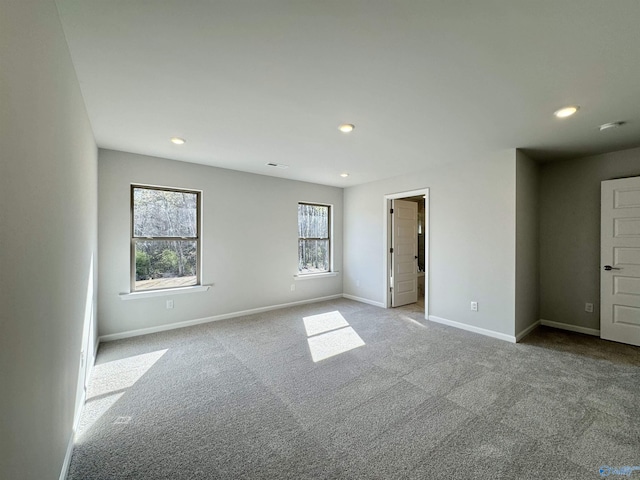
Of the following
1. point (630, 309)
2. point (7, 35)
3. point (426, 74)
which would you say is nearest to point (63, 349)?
point (7, 35)

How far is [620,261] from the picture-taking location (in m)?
3.44

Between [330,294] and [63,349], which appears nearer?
[63,349]

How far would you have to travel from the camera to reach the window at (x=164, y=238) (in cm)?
379

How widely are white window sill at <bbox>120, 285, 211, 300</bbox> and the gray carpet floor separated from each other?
56 cm

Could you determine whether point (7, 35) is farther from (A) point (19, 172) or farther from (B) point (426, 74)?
(B) point (426, 74)

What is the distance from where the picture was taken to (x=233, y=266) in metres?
4.53

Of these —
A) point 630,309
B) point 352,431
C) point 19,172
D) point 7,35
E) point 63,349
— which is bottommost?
point 352,431

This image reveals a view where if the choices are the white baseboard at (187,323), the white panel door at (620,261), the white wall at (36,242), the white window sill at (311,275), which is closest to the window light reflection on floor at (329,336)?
the white baseboard at (187,323)

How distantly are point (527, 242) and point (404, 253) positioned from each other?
2.06m

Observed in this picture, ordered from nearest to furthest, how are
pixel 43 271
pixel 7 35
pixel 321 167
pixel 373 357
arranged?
pixel 7 35 < pixel 43 271 < pixel 373 357 < pixel 321 167

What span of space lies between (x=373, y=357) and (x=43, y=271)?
2852 mm

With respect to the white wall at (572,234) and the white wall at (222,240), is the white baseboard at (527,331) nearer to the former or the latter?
the white wall at (572,234)

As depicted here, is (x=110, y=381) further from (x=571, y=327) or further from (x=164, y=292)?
(x=571, y=327)

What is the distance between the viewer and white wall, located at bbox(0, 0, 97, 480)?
0.87m
